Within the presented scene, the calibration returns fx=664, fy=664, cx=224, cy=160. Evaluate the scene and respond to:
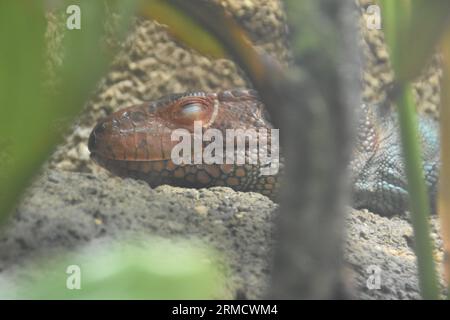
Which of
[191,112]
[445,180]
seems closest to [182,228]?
[445,180]

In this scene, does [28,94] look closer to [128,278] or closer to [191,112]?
[128,278]

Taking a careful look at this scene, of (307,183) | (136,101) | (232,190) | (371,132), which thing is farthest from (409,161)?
(136,101)

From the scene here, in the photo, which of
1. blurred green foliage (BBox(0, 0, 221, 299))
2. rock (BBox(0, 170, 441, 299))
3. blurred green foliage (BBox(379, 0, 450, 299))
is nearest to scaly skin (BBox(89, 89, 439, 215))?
rock (BBox(0, 170, 441, 299))

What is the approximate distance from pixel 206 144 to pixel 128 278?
130 cm

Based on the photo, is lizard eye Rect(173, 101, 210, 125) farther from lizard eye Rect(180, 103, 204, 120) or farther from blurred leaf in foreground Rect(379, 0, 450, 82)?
blurred leaf in foreground Rect(379, 0, 450, 82)

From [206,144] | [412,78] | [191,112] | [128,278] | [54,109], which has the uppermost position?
[191,112]

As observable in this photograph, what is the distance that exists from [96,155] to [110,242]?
34.9 inches

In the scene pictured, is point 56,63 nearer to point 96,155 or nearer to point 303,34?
point 303,34

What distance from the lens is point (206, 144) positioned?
2121 mm

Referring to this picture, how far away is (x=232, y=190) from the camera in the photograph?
77.6 inches

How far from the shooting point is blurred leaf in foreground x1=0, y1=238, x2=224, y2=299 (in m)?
0.83

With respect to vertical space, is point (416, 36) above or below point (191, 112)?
below

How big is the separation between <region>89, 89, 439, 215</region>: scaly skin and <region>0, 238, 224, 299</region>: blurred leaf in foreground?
34.4 inches
